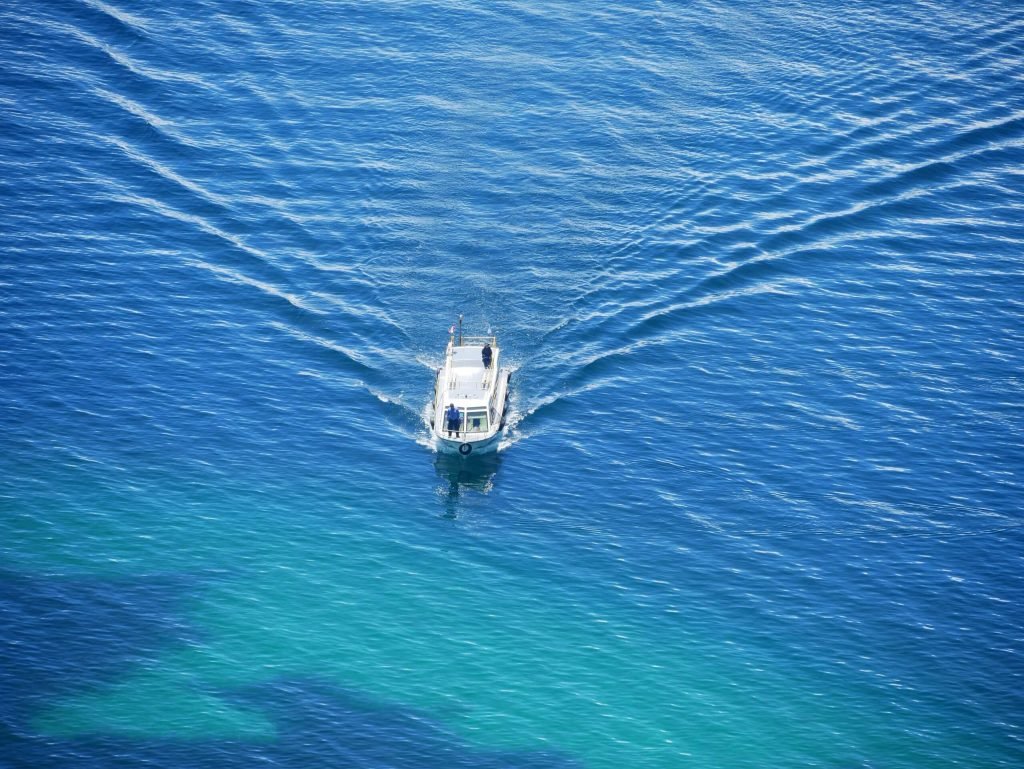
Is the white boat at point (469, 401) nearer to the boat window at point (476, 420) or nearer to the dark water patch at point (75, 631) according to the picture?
the boat window at point (476, 420)

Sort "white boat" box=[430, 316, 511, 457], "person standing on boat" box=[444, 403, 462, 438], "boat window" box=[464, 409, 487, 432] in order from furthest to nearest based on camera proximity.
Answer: "boat window" box=[464, 409, 487, 432] < "white boat" box=[430, 316, 511, 457] < "person standing on boat" box=[444, 403, 462, 438]

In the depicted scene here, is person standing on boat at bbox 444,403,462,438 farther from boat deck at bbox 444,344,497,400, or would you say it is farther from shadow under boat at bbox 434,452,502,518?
shadow under boat at bbox 434,452,502,518

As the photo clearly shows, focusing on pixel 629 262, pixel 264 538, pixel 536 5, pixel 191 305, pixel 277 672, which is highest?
pixel 536 5

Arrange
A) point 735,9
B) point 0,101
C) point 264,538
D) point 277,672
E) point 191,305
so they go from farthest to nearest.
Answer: point 735,9 → point 0,101 → point 191,305 → point 264,538 → point 277,672

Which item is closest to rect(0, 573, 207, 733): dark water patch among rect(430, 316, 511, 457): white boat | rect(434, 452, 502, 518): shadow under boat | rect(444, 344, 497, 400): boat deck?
rect(434, 452, 502, 518): shadow under boat

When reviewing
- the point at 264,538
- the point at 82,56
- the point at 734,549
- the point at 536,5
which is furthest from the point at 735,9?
the point at 264,538

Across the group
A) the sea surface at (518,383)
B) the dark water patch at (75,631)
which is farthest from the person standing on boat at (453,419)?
the dark water patch at (75,631)

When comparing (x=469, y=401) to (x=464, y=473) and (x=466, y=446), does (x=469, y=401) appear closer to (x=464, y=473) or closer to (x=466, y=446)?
(x=466, y=446)

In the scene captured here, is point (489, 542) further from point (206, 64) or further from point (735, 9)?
point (735, 9)

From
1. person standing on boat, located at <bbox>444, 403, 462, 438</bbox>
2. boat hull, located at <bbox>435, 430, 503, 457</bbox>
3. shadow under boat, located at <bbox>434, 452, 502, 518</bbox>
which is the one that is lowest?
shadow under boat, located at <bbox>434, 452, 502, 518</bbox>

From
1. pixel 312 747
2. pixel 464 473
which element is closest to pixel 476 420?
pixel 464 473
